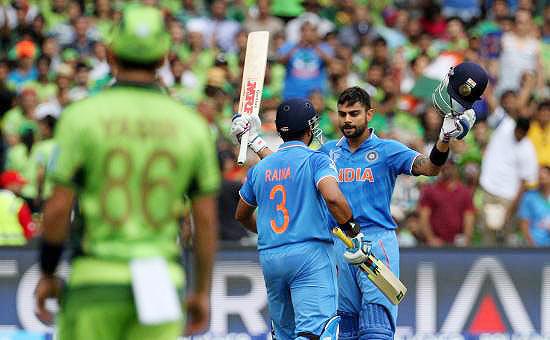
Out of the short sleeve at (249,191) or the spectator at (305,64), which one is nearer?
the short sleeve at (249,191)

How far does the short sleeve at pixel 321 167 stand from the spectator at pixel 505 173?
6493mm

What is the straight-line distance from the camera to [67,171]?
534 centimetres

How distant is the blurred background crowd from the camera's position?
14.6m

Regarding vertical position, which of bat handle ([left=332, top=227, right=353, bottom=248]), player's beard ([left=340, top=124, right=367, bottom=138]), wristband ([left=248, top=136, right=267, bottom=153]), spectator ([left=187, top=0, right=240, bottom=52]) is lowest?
bat handle ([left=332, top=227, right=353, bottom=248])

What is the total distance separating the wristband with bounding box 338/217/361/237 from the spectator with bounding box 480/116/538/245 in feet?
20.5

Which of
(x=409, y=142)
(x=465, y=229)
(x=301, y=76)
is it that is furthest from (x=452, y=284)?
(x=301, y=76)

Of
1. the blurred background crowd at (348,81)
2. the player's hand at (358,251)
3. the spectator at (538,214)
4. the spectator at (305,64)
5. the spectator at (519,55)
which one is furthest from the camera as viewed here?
the spectator at (519,55)

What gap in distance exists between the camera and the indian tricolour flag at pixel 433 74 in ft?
55.5

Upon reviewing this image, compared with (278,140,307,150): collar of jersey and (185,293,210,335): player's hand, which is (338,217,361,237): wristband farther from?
(185,293,210,335): player's hand

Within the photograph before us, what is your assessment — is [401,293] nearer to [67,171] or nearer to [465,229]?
[67,171]

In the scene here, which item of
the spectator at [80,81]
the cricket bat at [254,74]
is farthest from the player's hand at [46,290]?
the spectator at [80,81]

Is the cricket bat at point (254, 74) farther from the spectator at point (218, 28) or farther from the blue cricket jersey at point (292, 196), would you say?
the spectator at point (218, 28)

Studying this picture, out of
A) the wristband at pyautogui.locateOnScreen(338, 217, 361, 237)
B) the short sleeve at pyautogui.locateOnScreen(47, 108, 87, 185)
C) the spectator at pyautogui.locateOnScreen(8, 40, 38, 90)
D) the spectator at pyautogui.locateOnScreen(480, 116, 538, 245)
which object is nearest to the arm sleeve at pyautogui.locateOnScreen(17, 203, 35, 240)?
the spectator at pyautogui.locateOnScreen(8, 40, 38, 90)

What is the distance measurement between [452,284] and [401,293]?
3.22 m
